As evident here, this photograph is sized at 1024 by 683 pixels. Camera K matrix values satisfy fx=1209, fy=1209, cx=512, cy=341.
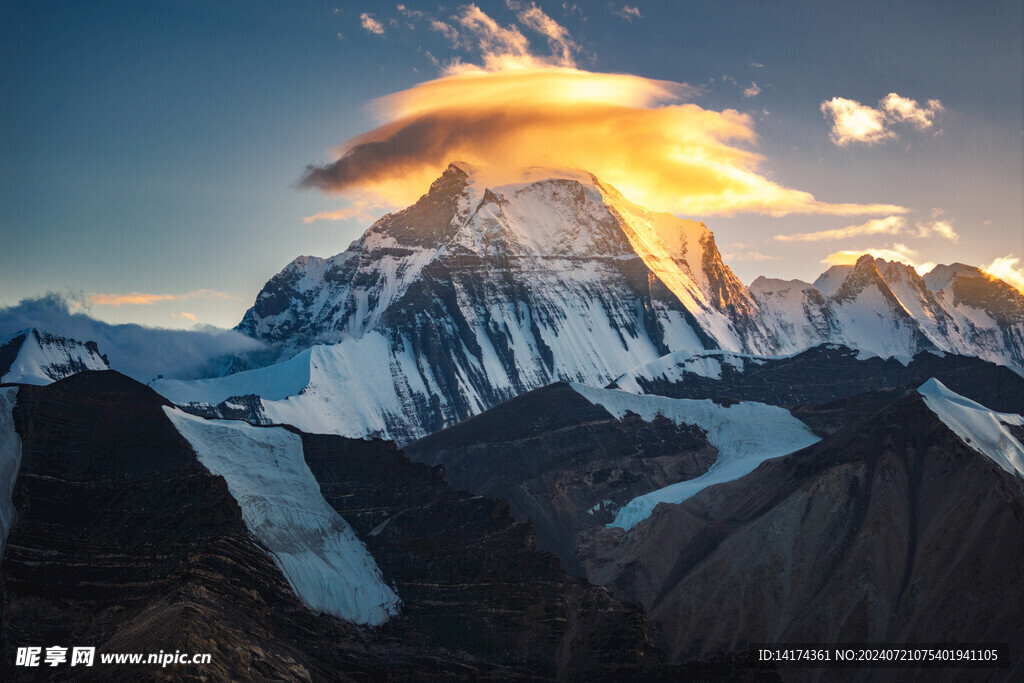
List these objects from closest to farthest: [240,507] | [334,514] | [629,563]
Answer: [240,507] < [334,514] < [629,563]

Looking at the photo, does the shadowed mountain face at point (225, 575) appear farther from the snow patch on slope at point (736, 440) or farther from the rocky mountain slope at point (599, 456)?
the rocky mountain slope at point (599, 456)

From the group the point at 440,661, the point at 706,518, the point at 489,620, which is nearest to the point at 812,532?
the point at 706,518

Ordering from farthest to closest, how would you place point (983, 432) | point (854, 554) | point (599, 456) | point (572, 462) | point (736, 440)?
point (736, 440), point (599, 456), point (572, 462), point (983, 432), point (854, 554)

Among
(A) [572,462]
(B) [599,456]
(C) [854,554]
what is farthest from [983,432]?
(A) [572,462]

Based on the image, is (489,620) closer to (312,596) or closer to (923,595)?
(312,596)

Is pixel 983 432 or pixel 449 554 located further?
pixel 983 432

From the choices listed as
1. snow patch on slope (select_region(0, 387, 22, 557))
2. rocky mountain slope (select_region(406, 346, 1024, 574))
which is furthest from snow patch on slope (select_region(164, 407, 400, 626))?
rocky mountain slope (select_region(406, 346, 1024, 574))

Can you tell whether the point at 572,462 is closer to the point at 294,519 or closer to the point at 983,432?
the point at 983,432
